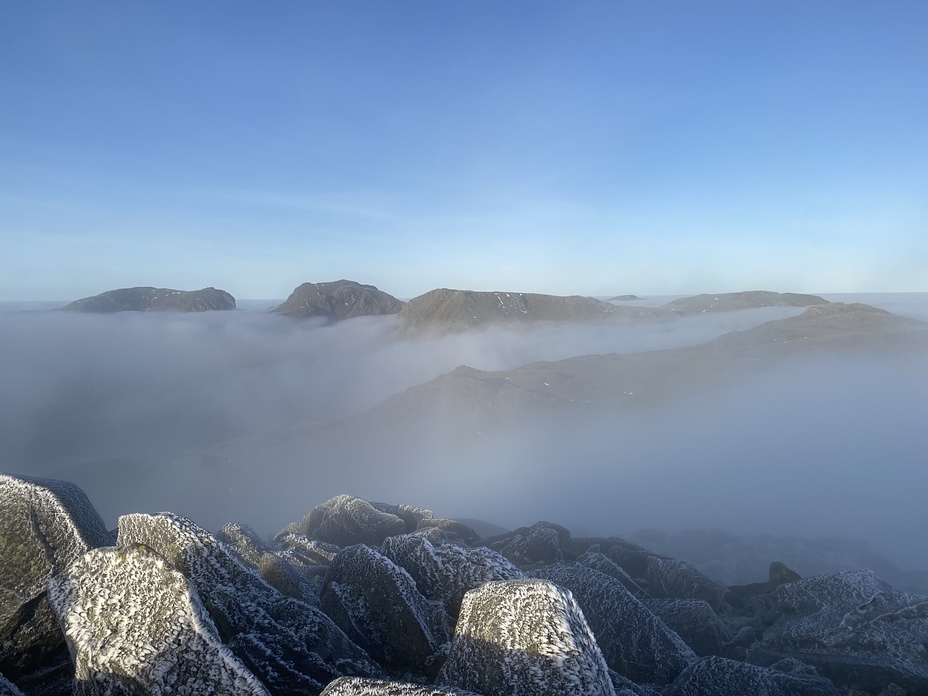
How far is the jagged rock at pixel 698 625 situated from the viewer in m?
21.9

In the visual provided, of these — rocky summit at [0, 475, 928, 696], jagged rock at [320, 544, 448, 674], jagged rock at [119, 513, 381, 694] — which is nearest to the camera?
rocky summit at [0, 475, 928, 696]

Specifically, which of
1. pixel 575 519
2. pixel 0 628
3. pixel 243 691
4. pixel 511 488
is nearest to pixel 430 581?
pixel 243 691

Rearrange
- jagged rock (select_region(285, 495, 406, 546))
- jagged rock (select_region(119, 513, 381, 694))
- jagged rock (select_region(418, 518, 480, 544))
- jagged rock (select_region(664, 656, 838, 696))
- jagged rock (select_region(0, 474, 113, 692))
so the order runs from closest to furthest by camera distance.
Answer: jagged rock (select_region(119, 513, 381, 694)) < jagged rock (select_region(0, 474, 113, 692)) < jagged rock (select_region(664, 656, 838, 696)) < jagged rock (select_region(418, 518, 480, 544)) < jagged rock (select_region(285, 495, 406, 546))

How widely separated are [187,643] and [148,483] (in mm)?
217197

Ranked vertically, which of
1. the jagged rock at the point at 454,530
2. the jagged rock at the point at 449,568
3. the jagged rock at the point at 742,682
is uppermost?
the jagged rock at the point at 449,568

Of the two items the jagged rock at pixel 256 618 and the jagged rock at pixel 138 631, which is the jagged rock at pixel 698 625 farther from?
the jagged rock at pixel 138 631

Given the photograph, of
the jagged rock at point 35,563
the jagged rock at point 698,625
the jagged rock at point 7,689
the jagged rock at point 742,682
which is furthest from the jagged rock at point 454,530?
the jagged rock at point 7,689

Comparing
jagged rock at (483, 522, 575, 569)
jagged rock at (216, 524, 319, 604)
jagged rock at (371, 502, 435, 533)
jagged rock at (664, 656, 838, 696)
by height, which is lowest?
jagged rock at (371, 502, 435, 533)

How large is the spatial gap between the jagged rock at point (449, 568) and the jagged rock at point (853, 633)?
12.8 metres

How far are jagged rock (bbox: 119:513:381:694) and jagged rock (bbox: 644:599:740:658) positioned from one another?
1618 cm


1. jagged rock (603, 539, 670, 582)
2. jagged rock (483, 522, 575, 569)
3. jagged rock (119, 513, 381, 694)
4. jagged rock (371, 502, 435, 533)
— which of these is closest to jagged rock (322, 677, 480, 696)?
jagged rock (119, 513, 381, 694)

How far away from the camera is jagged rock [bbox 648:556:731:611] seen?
1085 inches

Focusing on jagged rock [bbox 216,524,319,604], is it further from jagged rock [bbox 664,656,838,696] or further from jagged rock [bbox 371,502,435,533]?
jagged rock [bbox 371,502,435,533]

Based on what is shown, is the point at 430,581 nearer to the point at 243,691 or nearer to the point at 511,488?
the point at 243,691
